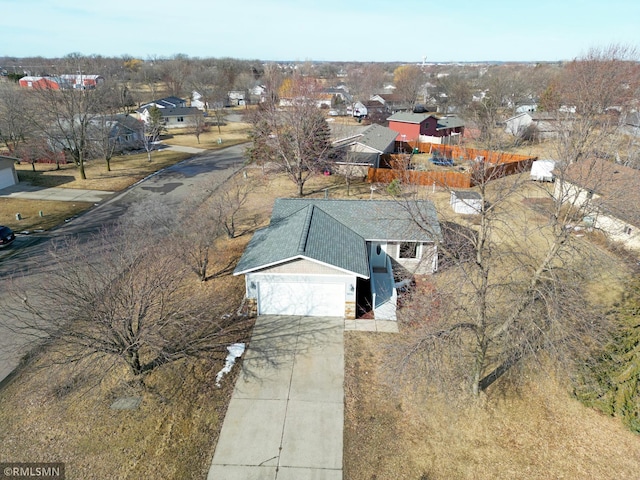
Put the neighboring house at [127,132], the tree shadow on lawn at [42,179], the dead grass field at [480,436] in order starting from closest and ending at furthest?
the dead grass field at [480,436] < the tree shadow on lawn at [42,179] < the neighboring house at [127,132]

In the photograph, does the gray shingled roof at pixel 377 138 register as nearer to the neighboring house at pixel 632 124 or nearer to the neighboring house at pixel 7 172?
the neighboring house at pixel 632 124

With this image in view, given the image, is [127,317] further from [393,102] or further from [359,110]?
[393,102]

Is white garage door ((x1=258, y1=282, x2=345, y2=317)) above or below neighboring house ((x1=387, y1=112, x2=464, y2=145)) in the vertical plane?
below

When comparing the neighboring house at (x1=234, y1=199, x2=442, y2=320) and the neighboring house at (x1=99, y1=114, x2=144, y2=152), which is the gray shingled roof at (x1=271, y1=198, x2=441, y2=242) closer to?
the neighboring house at (x1=234, y1=199, x2=442, y2=320)

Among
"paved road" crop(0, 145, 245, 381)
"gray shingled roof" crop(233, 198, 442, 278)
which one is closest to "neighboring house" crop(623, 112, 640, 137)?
"gray shingled roof" crop(233, 198, 442, 278)

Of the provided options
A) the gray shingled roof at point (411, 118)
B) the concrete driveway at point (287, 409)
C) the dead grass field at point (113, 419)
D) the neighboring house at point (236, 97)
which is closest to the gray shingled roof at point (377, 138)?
the gray shingled roof at point (411, 118)

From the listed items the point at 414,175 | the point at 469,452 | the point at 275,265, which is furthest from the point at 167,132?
the point at 469,452

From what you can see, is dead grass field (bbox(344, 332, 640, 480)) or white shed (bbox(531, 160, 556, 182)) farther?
white shed (bbox(531, 160, 556, 182))
